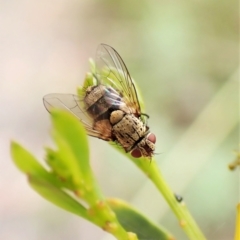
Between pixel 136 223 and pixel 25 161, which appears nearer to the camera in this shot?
pixel 25 161

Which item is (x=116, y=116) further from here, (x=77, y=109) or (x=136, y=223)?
(x=136, y=223)

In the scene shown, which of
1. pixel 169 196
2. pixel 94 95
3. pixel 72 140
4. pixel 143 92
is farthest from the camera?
pixel 143 92

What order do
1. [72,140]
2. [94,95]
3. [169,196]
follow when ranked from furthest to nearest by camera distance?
1. [94,95]
2. [169,196]
3. [72,140]

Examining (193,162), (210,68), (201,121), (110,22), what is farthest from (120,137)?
(110,22)

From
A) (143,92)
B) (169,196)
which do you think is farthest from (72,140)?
(143,92)

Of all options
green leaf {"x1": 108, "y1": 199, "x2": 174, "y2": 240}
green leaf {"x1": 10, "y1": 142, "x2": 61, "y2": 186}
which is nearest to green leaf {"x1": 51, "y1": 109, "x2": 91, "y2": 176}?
green leaf {"x1": 10, "y1": 142, "x2": 61, "y2": 186}

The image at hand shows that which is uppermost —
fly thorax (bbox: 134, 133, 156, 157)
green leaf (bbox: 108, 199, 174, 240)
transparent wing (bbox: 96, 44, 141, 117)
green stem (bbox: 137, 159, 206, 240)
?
transparent wing (bbox: 96, 44, 141, 117)

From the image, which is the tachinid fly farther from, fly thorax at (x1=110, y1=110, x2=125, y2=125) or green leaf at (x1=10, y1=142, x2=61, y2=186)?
green leaf at (x1=10, y1=142, x2=61, y2=186)

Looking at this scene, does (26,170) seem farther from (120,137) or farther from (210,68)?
(210,68)
